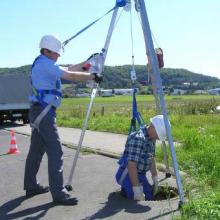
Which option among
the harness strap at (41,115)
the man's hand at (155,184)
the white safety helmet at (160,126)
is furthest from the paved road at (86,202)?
the harness strap at (41,115)

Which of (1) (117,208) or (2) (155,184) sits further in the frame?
(2) (155,184)

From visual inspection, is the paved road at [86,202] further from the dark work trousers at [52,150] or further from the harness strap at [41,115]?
the harness strap at [41,115]

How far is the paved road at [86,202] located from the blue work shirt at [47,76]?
1378 millimetres

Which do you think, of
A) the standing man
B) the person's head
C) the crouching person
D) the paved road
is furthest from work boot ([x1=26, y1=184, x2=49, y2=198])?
the person's head

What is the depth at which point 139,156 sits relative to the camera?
6793 millimetres

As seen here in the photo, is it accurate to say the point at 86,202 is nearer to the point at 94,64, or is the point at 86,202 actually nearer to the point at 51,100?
the point at 51,100

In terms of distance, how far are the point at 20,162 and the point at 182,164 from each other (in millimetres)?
3689

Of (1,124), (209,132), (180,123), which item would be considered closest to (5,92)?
(1,124)

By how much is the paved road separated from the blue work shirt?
1378 millimetres

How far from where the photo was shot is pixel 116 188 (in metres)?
7.57

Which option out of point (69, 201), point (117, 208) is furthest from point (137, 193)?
point (69, 201)

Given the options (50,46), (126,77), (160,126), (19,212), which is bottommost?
(19,212)

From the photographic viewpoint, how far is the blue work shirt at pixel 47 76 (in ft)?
21.6

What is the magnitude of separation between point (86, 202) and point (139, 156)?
3.06ft
